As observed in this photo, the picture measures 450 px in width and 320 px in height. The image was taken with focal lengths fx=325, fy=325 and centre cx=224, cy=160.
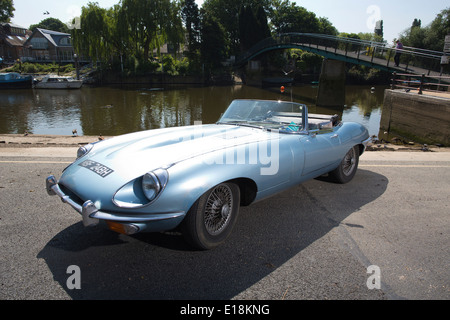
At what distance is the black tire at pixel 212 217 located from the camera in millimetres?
2820

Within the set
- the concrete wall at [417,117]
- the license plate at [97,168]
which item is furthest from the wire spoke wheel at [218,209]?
the concrete wall at [417,117]

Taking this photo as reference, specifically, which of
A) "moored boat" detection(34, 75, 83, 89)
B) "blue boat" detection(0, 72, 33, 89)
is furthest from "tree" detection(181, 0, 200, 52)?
"blue boat" detection(0, 72, 33, 89)

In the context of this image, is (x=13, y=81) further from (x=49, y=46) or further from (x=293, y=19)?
(x=293, y=19)

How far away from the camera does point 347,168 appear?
5199mm

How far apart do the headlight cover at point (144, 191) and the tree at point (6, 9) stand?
94.8 meters

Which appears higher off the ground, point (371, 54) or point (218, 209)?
point (371, 54)

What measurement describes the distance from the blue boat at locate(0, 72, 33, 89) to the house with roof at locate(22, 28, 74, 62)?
94.0 feet

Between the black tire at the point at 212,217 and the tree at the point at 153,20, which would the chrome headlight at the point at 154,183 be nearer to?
the black tire at the point at 212,217

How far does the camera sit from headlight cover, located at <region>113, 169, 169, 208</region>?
265cm

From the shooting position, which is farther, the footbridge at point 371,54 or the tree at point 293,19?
the tree at point 293,19

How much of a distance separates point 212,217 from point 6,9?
318ft
